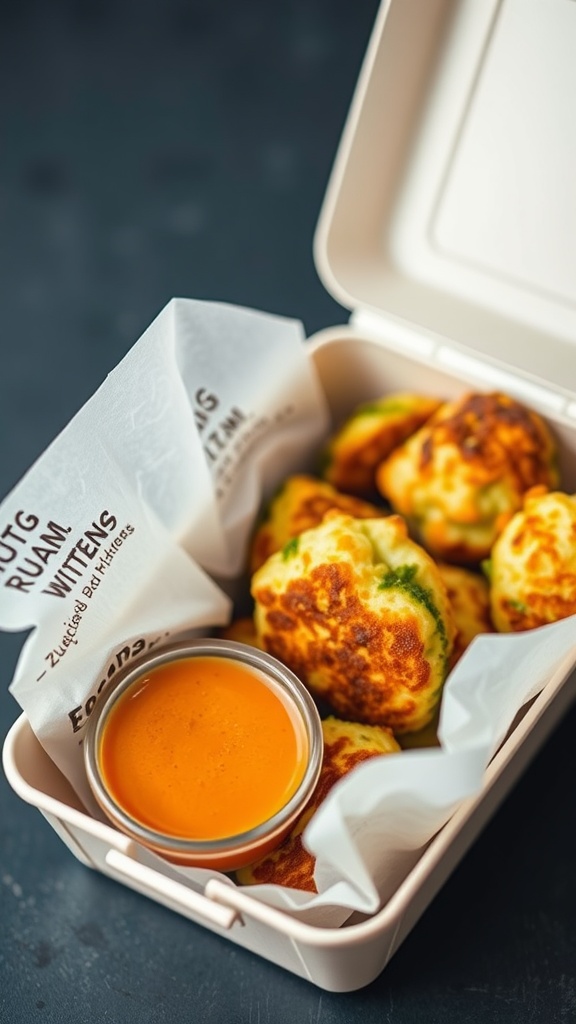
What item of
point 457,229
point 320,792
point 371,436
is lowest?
point 320,792

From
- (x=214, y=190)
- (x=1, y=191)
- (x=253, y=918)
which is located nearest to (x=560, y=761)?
(x=253, y=918)

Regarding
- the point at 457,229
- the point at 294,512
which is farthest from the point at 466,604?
the point at 457,229

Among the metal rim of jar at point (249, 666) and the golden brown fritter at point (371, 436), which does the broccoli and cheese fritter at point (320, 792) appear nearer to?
the metal rim of jar at point (249, 666)

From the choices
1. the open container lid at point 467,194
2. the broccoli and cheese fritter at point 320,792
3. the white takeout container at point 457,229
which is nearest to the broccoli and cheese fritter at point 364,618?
the broccoli and cheese fritter at point 320,792

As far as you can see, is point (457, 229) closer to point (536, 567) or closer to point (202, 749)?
point (536, 567)

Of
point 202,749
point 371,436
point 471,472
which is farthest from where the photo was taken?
point 371,436

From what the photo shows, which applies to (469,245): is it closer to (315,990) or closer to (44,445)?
(44,445)
